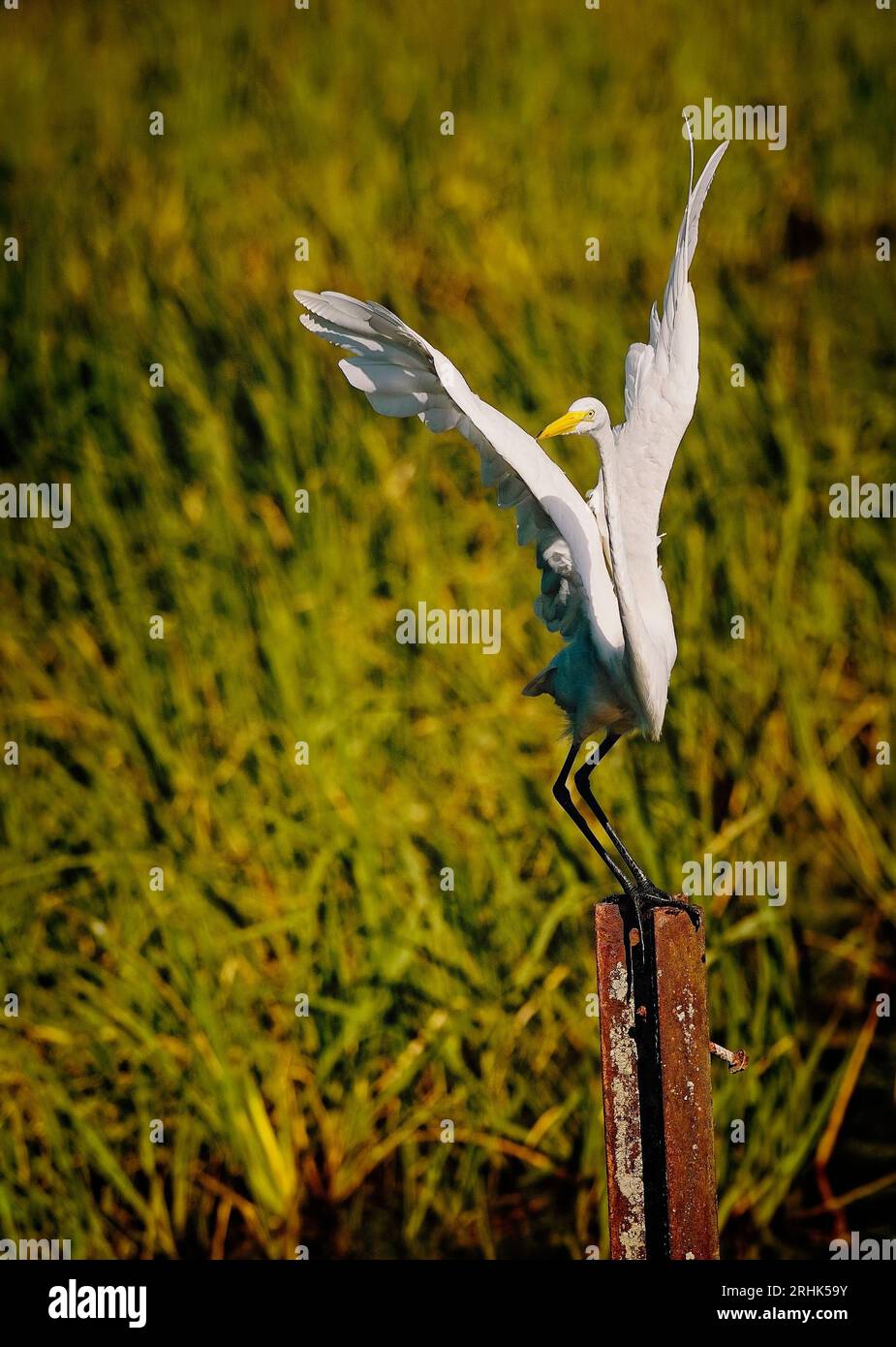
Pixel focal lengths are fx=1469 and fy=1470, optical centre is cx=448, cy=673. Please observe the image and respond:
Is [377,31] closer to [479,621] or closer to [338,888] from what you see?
[479,621]

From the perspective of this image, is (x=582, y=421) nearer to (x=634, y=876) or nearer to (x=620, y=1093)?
(x=634, y=876)

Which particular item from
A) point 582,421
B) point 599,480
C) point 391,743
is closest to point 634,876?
point 599,480

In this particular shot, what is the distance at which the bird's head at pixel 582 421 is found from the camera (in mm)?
1869

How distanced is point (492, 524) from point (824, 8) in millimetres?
2324

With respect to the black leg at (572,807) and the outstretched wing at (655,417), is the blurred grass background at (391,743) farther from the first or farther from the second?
the outstretched wing at (655,417)

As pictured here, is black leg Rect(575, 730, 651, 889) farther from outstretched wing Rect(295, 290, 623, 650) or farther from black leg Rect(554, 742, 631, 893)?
outstretched wing Rect(295, 290, 623, 650)

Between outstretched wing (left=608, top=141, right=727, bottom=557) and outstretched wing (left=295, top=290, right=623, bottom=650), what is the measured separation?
8 cm

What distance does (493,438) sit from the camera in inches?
72.4

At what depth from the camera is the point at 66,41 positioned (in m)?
4.79

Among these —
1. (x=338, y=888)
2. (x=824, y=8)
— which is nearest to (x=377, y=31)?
(x=824, y=8)

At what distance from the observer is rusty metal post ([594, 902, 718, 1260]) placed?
5.66 ft

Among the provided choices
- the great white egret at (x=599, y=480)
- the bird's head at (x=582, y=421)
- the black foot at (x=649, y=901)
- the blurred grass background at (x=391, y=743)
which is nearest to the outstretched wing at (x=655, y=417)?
the great white egret at (x=599, y=480)

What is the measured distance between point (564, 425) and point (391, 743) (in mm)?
1294

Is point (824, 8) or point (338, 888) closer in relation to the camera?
point (338, 888)
